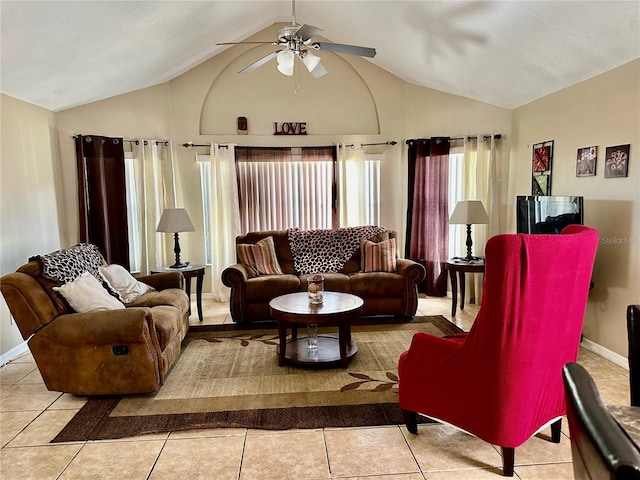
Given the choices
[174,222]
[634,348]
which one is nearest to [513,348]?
[634,348]

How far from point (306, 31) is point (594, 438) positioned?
9.37ft

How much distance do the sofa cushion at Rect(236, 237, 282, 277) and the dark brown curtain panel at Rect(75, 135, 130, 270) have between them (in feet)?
4.90

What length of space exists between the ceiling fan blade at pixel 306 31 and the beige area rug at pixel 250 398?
2.47 m

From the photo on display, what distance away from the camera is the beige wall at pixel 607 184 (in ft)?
10.5

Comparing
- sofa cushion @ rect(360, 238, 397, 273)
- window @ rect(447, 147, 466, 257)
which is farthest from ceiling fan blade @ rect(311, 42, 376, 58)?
window @ rect(447, 147, 466, 257)

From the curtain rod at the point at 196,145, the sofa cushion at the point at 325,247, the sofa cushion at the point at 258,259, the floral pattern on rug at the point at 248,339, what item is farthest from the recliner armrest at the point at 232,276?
the curtain rod at the point at 196,145

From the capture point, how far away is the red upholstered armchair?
1.82 metres

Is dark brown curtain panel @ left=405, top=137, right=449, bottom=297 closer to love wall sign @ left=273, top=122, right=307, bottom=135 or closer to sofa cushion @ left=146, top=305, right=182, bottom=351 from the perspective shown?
love wall sign @ left=273, top=122, right=307, bottom=135

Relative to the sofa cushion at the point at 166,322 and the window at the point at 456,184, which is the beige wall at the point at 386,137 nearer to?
the window at the point at 456,184

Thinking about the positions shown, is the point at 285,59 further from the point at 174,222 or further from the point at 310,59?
the point at 174,222

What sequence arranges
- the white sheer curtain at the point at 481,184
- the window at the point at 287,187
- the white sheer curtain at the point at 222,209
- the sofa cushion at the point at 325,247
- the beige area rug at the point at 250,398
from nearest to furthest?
1. the beige area rug at the point at 250,398
2. the sofa cushion at the point at 325,247
3. the white sheer curtain at the point at 481,184
4. the white sheer curtain at the point at 222,209
5. the window at the point at 287,187

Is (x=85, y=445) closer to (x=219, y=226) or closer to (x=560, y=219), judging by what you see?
(x=219, y=226)

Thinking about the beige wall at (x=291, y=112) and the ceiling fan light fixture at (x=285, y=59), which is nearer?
the ceiling fan light fixture at (x=285, y=59)

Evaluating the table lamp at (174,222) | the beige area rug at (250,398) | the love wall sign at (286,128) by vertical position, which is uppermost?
the love wall sign at (286,128)
